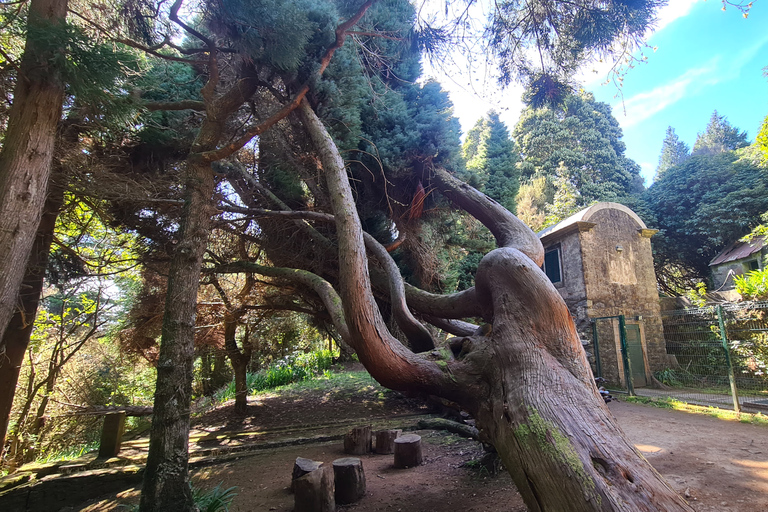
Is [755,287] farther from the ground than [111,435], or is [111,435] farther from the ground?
[755,287]

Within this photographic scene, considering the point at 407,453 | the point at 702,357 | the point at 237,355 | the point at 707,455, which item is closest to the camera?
the point at 707,455

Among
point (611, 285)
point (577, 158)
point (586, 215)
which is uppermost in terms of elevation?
point (577, 158)

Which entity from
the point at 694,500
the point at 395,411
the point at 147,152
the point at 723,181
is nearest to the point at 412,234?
the point at 395,411

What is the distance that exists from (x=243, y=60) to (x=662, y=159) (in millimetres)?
46923

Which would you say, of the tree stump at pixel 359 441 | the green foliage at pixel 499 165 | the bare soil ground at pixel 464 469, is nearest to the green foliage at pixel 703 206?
the green foliage at pixel 499 165

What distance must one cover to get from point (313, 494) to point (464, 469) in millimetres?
1973

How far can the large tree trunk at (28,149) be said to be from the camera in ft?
9.96

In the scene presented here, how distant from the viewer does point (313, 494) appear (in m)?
3.55

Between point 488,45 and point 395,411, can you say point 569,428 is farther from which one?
point 395,411

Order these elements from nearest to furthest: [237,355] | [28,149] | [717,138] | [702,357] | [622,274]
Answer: [28,149], [237,355], [702,357], [622,274], [717,138]

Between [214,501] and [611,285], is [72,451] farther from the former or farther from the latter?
[611,285]

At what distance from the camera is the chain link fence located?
23.1ft

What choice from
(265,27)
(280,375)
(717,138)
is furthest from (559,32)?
(717,138)

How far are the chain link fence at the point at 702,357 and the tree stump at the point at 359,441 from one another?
256 inches
